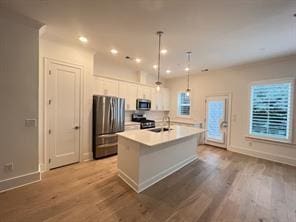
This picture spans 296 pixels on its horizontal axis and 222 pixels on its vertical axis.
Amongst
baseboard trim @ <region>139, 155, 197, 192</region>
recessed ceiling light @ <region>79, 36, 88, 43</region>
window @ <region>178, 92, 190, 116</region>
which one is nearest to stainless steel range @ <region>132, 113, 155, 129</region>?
window @ <region>178, 92, 190, 116</region>

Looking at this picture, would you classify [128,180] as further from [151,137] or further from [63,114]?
[63,114]

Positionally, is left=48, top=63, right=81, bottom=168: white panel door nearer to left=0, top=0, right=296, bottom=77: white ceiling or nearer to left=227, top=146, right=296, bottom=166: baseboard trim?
left=0, top=0, right=296, bottom=77: white ceiling

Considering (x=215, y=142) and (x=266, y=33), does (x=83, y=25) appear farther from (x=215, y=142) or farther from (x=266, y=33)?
(x=215, y=142)

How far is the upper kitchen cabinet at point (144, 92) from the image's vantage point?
5753 mm

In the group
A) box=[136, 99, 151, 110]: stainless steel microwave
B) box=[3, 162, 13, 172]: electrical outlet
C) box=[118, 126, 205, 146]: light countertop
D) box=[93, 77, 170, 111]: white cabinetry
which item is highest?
box=[93, 77, 170, 111]: white cabinetry

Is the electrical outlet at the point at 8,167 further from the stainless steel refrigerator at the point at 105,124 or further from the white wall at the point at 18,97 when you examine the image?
the stainless steel refrigerator at the point at 105,124

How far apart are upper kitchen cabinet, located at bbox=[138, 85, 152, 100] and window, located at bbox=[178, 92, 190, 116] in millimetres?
1670

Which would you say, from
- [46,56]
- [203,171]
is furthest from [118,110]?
[203,171]

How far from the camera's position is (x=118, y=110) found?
14.6 ft

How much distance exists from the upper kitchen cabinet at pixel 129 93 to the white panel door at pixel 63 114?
1.61 meters

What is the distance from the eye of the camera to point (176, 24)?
2.62 m

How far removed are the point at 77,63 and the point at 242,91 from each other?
203 inches

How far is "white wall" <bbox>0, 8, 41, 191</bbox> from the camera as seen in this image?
2447 mm

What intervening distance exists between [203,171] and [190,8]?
331 centimetres
